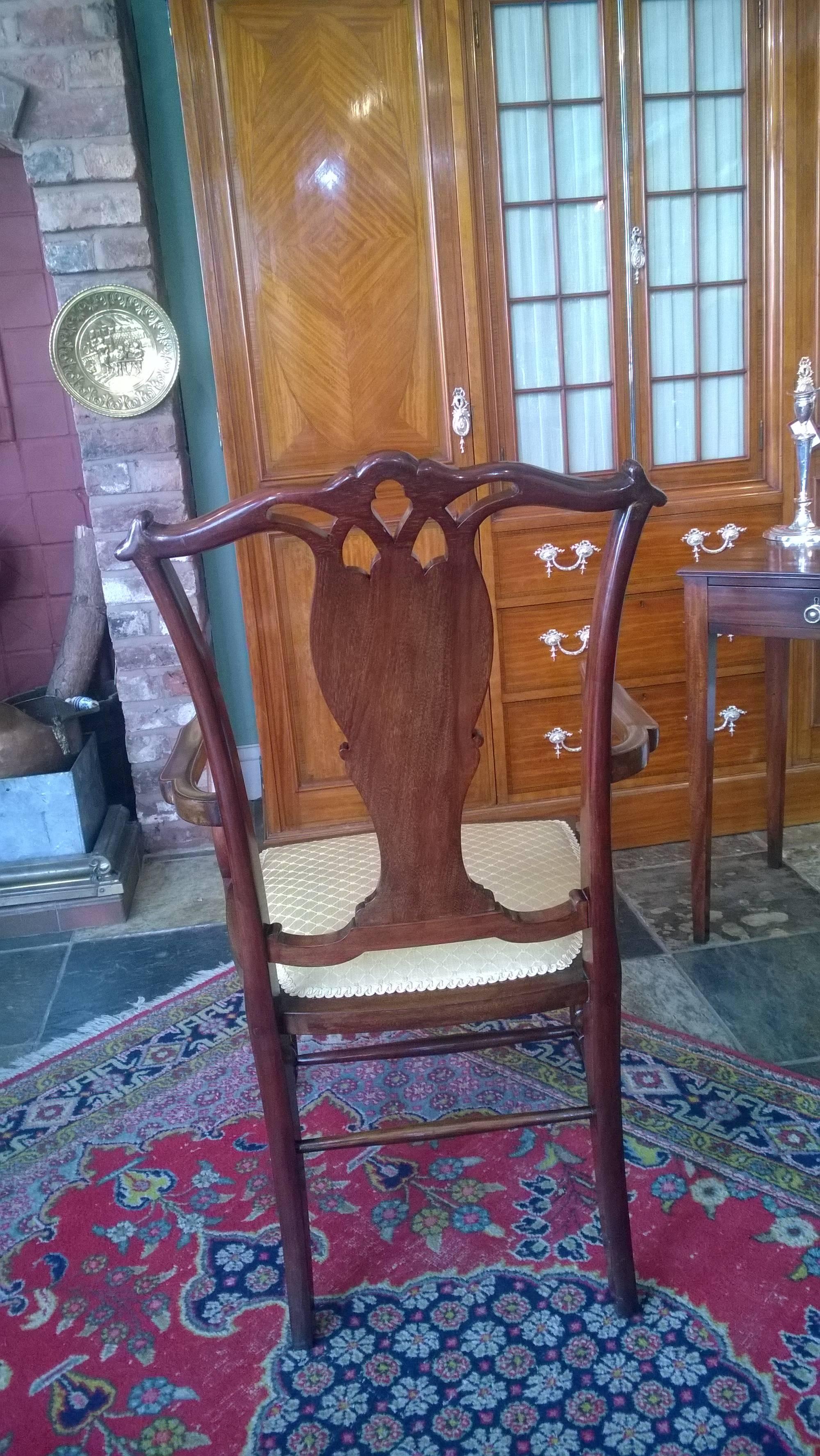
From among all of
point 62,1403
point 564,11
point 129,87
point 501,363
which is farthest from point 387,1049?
point 129,87

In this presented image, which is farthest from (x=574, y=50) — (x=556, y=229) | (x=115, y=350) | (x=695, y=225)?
(x=115, y=350)

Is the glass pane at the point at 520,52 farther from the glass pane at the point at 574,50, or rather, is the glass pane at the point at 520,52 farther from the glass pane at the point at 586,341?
the glass pane at the point at 586,341

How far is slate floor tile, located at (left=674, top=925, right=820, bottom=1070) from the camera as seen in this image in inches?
75.0

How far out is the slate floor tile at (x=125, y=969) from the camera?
225 cm

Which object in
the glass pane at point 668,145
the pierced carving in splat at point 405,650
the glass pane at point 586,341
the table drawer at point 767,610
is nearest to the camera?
the pierced carving in splat at point 405,650

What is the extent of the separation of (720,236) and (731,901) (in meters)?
1.69

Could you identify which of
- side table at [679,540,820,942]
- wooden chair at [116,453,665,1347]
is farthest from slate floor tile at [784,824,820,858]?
wooden chair at [116,453,665,1347]

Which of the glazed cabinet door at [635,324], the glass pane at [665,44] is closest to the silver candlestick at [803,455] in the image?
the glazed cabinet door at [635,324]

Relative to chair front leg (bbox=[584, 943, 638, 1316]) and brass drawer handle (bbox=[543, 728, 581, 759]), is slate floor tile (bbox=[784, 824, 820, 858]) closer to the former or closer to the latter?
brass drawer handle (bbox=[543, 728, 581, 759])

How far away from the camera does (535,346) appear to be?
8.62ft

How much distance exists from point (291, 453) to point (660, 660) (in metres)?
1.12

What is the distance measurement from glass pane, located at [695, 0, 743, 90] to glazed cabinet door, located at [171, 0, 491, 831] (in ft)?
2.09

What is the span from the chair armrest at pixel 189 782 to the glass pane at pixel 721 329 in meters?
1.89

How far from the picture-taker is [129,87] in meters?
2.75
